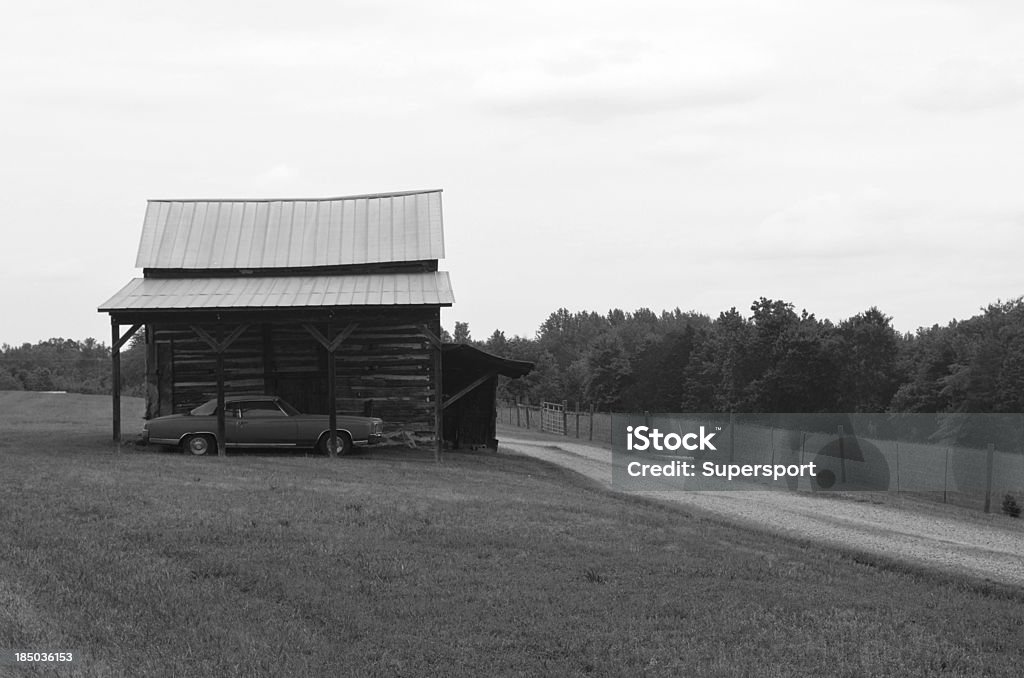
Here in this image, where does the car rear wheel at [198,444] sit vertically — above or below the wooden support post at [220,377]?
below

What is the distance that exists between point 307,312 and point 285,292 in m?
1.71

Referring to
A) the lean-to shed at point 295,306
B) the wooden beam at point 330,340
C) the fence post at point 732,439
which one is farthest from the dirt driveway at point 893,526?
the wooden beam at point 330,340

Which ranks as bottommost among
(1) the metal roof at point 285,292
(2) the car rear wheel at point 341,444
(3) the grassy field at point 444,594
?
(3) the grassy field at point 444,594

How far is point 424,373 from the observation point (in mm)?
26969

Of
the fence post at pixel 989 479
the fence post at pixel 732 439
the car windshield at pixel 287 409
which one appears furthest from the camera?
the fence post at pixel 732 439

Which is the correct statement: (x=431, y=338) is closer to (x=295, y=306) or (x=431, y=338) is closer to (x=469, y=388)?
(x=469, y=388)

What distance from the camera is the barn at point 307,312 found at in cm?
2392

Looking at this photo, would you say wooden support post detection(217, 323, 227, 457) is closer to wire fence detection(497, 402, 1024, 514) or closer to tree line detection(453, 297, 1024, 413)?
wire fence detection(497, 402, 1024, 514)

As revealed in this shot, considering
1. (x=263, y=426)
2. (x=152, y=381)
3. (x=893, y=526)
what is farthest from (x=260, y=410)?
(x=893, y=526)

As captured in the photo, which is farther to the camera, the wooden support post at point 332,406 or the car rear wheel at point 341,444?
the car rear wheel at point 341,444

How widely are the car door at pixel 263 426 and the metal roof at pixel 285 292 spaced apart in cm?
237

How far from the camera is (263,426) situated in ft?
78.4

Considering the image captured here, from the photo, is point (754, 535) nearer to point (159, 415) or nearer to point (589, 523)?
point (589, 523)

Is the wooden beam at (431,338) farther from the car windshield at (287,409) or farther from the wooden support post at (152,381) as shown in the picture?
the wooden support post at (152,381)
